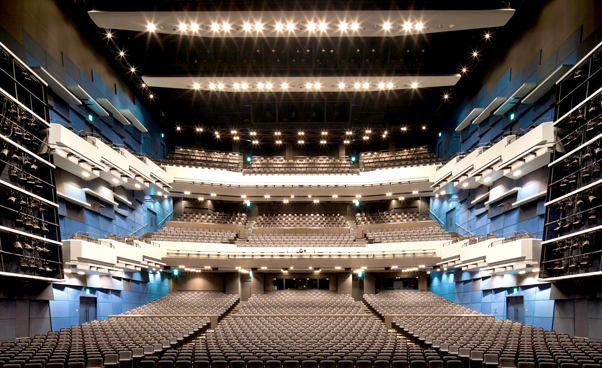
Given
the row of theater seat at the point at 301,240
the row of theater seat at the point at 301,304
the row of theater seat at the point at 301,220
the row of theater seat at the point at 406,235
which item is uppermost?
the row of theater seat at the point at 301,220

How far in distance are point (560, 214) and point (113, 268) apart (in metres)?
17.0

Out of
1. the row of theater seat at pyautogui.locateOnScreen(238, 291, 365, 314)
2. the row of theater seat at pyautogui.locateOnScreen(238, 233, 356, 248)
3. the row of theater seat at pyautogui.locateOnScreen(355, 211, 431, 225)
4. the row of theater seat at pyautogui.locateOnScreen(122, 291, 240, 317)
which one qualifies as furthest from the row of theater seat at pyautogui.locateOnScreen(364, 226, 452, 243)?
the row of theater seat at pyautogui.locateOnScreen(122, 291, 240, 317)

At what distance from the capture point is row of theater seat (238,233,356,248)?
82.8 ft

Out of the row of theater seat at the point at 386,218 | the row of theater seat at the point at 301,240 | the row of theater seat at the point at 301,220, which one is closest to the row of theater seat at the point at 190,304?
the row of theater seat at the point at 301,240

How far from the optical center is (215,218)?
2881cm

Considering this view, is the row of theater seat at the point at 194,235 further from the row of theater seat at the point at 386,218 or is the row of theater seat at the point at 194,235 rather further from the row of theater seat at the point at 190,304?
the row of theater seat at the point at 386,218

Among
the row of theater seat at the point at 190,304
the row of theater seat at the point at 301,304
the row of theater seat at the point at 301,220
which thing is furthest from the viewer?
the row of theater seat at the point at 301,220

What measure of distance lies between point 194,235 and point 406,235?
1209 centimetres

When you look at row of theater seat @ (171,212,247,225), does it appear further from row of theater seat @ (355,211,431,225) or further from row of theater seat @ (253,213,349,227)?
row of theater seat @ (355,211,431,225)

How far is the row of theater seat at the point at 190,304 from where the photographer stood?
2008cm

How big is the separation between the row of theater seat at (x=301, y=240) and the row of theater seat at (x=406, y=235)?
1244 millimetres

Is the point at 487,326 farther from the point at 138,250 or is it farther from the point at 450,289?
the point at 138,250

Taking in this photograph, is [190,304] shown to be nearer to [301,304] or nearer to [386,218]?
[301,304]

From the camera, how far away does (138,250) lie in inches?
790
